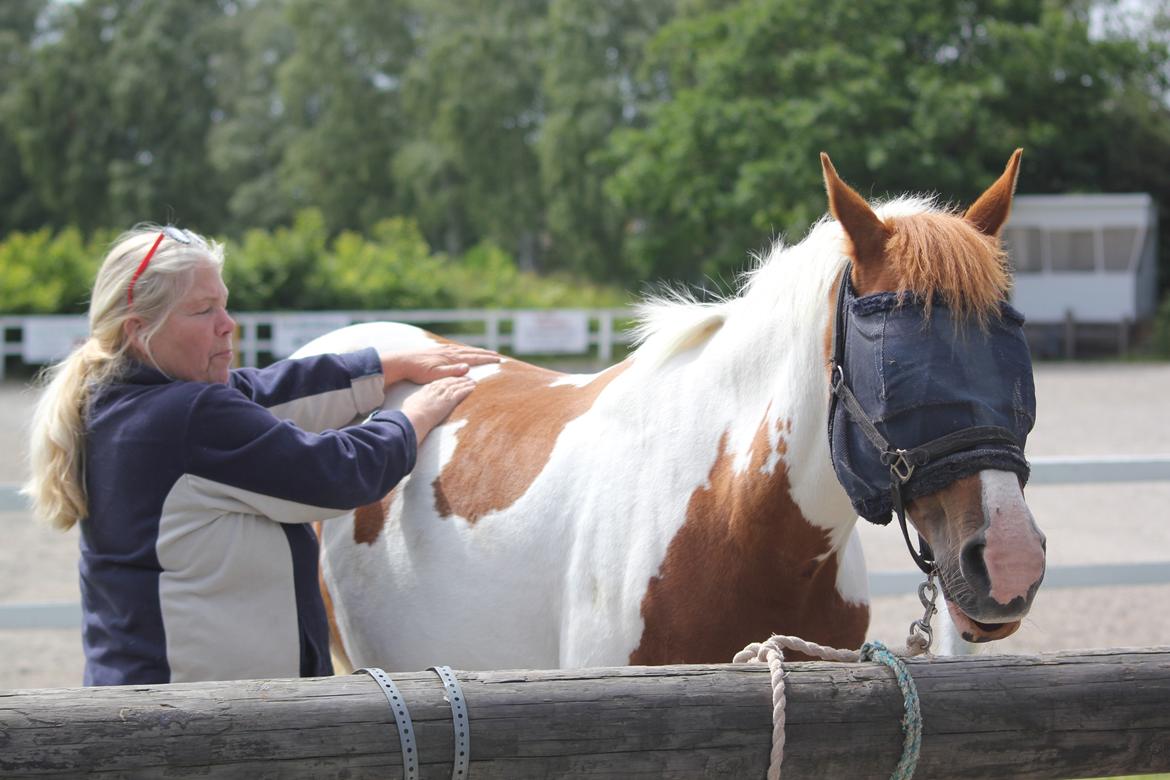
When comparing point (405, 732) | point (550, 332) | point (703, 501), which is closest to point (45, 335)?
point (550, 332)

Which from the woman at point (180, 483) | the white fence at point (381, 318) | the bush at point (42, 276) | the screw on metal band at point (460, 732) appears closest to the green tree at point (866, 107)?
the white fence at point (381, 318)

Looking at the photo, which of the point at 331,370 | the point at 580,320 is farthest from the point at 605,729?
the point at 580,320

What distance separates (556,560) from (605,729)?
96 centimetres

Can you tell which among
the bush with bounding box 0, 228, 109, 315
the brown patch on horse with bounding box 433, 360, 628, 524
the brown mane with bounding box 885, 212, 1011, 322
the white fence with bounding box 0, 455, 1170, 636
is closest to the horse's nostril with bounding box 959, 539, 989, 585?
the brown mane with bounding box 885, 212, 1011, 322

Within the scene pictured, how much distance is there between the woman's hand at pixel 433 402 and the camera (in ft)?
9.28

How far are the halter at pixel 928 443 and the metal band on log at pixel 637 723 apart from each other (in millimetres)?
296

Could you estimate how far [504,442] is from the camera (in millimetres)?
2807

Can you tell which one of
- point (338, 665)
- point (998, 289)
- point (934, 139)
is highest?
point (934, 139)

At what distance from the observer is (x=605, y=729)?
5.19 feet

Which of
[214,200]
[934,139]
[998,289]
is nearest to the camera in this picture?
[998,289]

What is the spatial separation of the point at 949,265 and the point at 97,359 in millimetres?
1682

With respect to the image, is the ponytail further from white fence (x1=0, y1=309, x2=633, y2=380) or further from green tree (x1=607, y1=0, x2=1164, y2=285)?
green tree (x1=607, y1=0, x2=1164, y2=285)

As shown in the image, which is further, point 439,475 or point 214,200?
point 214,200

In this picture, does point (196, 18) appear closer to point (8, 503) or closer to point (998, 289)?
point (8, 503)
